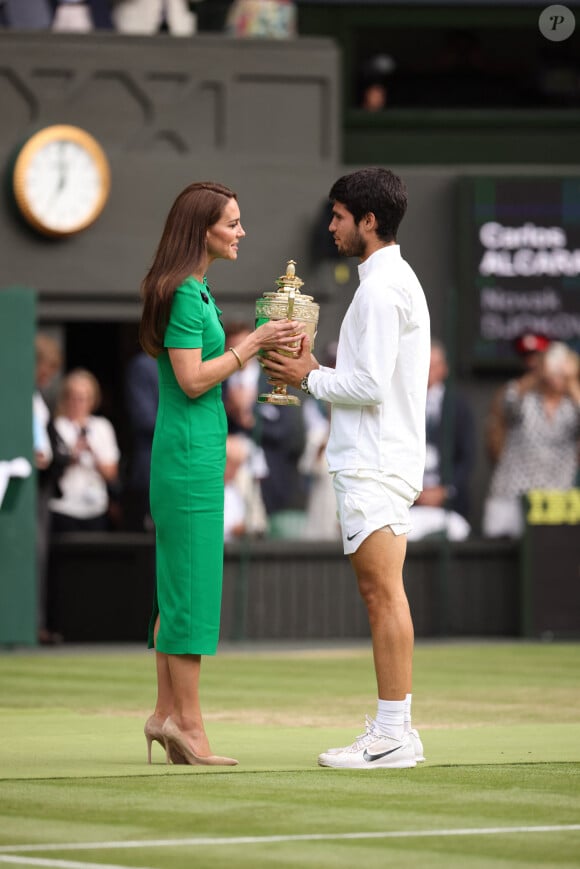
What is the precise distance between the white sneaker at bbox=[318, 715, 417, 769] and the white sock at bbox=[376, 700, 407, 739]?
0.8 inches

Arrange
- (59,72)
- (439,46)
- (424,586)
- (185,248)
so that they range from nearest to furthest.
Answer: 1. (185,248)
2. (424,586)
3. (59,72)
4. (439,46)

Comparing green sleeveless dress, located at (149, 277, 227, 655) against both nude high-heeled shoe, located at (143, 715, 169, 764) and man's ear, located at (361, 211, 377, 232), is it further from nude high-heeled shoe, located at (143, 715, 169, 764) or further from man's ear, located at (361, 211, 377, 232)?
man's ear, located at (361, 211, 377, 232)

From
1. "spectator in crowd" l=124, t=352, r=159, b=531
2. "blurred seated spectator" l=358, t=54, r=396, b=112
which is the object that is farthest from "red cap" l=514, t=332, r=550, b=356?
"blurred seated spectator" l=358, t=54, r=396, b=112

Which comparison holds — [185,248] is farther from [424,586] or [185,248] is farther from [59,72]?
[59,72]

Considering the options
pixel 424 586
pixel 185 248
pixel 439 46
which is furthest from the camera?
pixel 439 46

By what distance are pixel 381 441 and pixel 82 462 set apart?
7.51 m

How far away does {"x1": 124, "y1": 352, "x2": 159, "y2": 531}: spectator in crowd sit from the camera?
1442 cm

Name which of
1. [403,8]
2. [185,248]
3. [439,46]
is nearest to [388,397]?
[185,248]

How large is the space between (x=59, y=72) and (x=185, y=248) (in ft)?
31.8

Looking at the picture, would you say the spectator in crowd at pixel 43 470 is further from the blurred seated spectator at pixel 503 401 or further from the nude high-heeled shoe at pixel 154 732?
the nude high-heeled shoe at pixel 154 732

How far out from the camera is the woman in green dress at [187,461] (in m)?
7.04

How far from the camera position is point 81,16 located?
54.9 feet

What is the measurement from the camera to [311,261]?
16969 millimetres

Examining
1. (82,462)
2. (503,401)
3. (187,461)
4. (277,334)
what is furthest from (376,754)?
(503,401)
